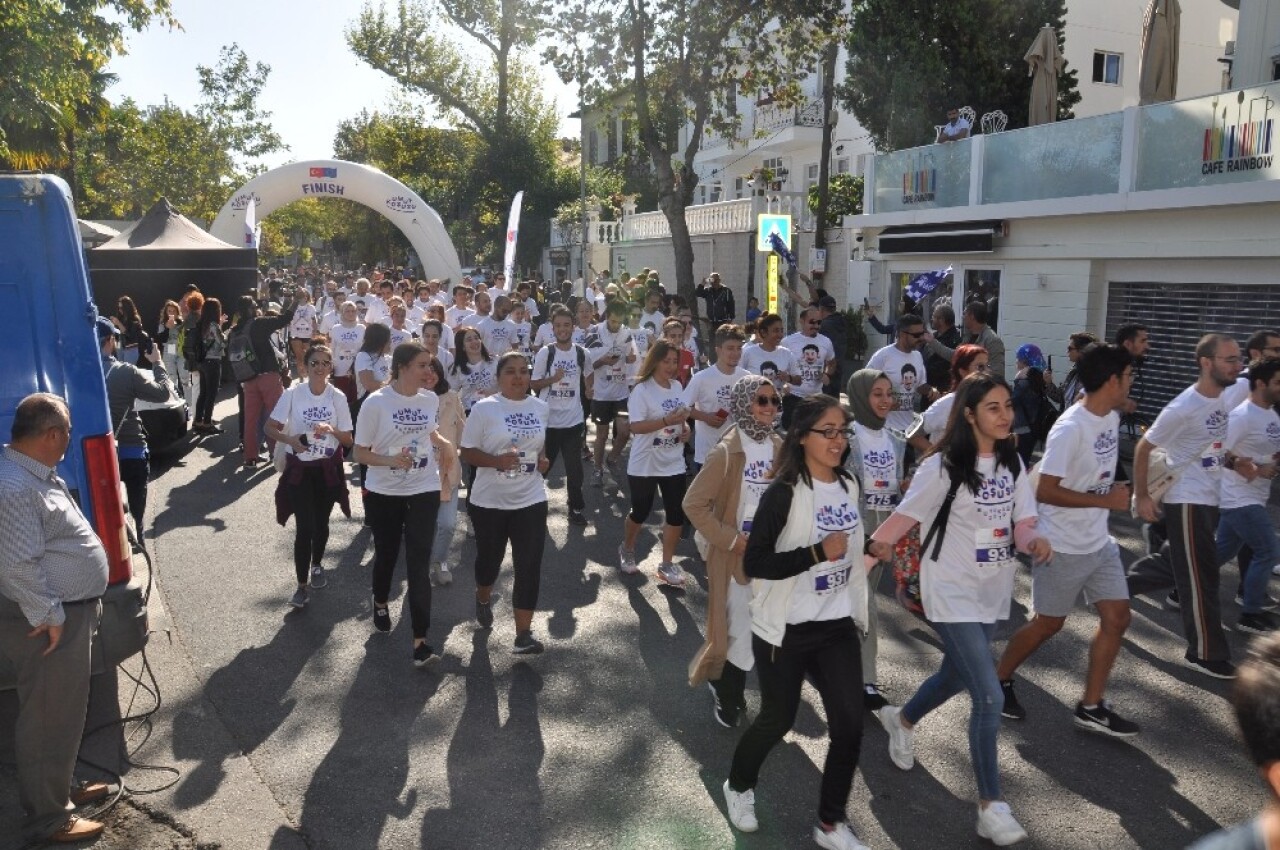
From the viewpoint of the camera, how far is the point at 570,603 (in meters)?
7.17

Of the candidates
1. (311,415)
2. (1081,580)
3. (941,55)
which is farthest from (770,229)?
(1081,580)

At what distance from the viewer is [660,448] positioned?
763 centimetres

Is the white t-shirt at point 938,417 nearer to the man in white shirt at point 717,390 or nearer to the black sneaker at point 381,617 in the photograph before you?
the man in white shirt at point 717,390

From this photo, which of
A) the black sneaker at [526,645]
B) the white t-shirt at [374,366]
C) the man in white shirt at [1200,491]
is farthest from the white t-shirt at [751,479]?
the white t-shirt at [374,366]

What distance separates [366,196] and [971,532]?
2273cm

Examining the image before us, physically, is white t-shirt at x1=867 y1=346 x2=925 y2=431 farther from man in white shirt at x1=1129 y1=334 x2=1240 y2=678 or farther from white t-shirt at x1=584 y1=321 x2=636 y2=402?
white t-shirt at x1=584 y1=321 x2=636 y2=402

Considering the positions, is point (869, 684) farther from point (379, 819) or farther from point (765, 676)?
point (379, 819)

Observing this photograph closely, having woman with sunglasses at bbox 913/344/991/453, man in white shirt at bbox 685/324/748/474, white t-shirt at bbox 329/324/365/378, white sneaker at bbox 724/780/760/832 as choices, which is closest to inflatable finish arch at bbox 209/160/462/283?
white t-shirt at bbox 329/324/365/378

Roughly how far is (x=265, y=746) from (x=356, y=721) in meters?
0.45

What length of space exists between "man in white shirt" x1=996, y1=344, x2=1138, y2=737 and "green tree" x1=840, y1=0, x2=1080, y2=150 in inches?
751

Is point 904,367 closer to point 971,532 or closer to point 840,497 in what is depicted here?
point 971,532

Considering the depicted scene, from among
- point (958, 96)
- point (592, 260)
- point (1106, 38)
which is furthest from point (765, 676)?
point (592, 260)

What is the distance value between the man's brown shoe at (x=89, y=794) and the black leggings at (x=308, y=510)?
2.67 metres

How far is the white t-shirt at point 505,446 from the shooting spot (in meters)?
6.00
